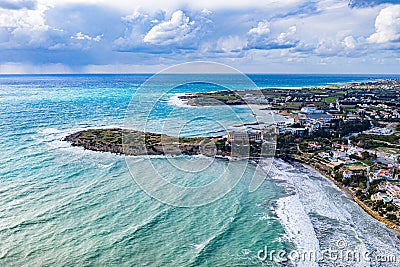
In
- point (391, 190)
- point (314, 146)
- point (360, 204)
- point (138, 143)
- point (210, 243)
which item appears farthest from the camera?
point (314, 146)

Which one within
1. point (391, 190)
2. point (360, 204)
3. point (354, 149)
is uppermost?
point (354, 149)

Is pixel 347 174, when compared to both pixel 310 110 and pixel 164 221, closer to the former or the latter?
pixel 164 221

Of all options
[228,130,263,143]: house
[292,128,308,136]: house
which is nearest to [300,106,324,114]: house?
[292,128,308,136]: house

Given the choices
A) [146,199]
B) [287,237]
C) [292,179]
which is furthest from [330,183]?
[146,199]

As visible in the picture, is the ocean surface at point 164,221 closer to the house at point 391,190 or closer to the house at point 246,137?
the house at point 391,190

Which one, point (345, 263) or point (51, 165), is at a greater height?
point (51, 165)

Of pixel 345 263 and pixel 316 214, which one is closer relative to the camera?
pixel 345 263

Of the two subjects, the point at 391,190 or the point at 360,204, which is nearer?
the point at 360,204

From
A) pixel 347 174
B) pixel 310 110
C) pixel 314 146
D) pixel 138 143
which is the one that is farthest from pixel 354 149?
pixel 310 110

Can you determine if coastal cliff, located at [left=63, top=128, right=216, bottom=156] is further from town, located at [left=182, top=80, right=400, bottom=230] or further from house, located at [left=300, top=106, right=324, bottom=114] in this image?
house, located at [left=300, top=106, right=324, bottom=114]

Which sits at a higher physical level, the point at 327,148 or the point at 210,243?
the point at 327,148

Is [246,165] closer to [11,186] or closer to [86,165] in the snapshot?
[86,165]
